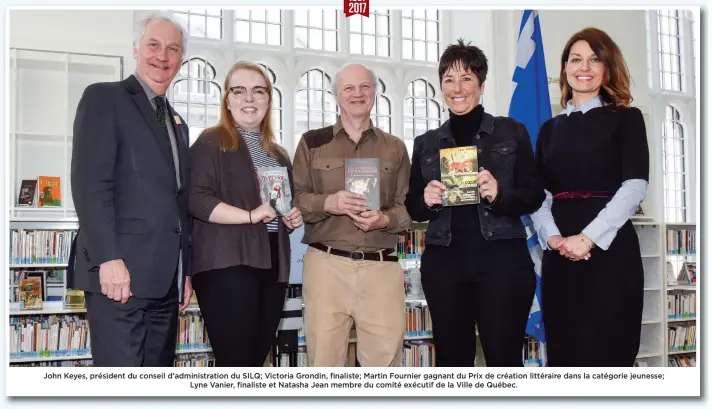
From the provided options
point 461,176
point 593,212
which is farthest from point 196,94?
point 593,212

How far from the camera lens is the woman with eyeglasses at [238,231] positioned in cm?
239

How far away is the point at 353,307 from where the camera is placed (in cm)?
265

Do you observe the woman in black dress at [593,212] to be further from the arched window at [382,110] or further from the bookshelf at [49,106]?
the arched window at [382,110]

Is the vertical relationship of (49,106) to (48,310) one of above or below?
above

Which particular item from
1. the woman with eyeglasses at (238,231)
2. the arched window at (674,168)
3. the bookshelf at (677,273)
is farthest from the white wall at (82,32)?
the bookshelf at (677,273)

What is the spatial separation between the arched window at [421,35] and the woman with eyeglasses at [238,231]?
456 cm

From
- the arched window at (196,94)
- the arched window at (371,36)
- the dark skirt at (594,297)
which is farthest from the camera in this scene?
the arched window at (371,36)

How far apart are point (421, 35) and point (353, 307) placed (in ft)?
16.2

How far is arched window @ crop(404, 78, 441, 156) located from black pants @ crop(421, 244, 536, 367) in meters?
4.61

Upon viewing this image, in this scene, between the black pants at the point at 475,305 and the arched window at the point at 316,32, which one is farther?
the arched window at the point at 316,32

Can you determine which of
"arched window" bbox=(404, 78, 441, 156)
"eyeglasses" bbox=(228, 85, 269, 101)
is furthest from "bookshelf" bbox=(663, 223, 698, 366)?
"eyeglasses" bbox=(228, 85, 269, 101)

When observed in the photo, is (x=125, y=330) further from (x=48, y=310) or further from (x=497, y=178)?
(x=48, y=310)

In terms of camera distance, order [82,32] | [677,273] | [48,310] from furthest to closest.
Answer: [677,273] < [82,32] < [48,310]

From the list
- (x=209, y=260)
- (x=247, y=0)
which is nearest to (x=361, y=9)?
(x=247, y=0)
